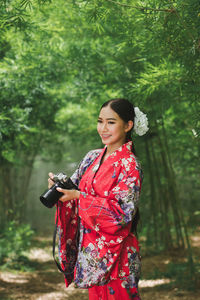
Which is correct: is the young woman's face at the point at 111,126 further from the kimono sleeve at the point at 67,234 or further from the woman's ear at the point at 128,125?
the kimono sleeve at the point at 67,234

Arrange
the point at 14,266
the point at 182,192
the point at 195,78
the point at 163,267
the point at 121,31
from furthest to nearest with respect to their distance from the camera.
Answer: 1. the point at 182,192
2. the point at 14,266
3. the point at 163,267
4. the point at 121,31
5. the point at 195,78

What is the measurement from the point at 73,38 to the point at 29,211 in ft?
24.3

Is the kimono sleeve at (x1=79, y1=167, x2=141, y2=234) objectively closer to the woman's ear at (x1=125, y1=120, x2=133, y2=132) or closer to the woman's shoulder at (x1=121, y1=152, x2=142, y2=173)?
the woman's shoulder at (x1=121, y1=152, x2=142, y2=173)

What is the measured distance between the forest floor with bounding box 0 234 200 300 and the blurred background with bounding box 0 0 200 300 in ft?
0.05

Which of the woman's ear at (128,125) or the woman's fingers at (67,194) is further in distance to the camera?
the woman's ear at (128,125)

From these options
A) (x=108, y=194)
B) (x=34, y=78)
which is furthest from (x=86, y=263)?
(x=34, y=78)

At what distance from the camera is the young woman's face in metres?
1.78

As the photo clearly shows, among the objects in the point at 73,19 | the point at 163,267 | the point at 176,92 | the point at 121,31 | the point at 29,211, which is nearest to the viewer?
the point at 121,31

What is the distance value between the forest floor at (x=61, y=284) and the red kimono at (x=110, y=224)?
1998mm

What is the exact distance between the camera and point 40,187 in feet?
34.6

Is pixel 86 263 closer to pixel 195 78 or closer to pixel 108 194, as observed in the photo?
pixel 108 194

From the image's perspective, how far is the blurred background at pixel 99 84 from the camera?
210 centimetres

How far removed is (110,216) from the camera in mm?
1592

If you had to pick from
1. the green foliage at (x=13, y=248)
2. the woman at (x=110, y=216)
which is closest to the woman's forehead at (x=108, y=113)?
the woman at (x=110, y=216)
